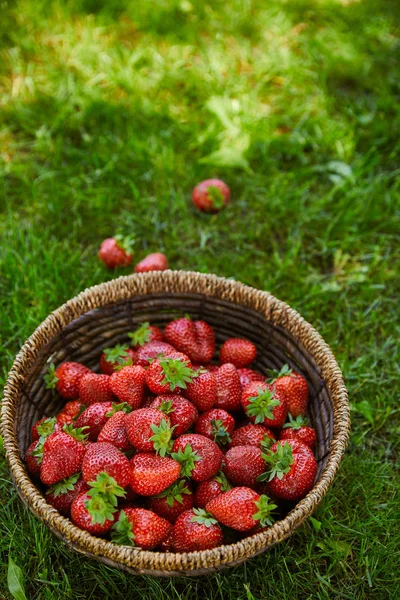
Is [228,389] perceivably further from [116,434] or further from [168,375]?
[116,434]

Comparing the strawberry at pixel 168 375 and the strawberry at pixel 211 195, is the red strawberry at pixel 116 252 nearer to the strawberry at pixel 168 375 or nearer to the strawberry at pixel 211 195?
the strawberry at pixel 211 195

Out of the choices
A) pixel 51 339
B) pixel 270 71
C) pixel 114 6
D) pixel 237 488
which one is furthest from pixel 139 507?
pixel 114 6

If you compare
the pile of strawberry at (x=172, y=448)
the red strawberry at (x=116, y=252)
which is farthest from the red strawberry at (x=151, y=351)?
the red strawberry at (x=116, y=252)

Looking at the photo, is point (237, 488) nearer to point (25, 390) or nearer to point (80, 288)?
point (25, 390)

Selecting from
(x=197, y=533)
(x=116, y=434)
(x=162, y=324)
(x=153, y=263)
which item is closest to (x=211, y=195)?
(x=153, y=263)

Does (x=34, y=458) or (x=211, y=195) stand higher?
(x=211, y=195)

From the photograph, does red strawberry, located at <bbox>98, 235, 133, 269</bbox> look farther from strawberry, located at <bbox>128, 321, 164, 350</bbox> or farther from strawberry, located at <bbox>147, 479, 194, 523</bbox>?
→ strawberry, located at <bbox>147, 479, 194, 523</bbox>
